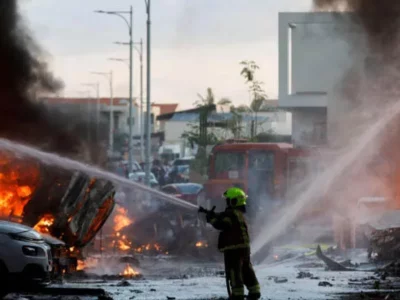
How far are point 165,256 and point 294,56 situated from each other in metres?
28.3

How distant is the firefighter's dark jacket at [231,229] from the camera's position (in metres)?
12.6

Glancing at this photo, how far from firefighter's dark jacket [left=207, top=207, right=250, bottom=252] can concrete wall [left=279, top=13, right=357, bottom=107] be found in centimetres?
3424

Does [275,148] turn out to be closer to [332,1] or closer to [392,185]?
[332,1]

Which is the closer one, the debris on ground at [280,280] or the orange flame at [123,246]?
the debris on ground at [280,280]

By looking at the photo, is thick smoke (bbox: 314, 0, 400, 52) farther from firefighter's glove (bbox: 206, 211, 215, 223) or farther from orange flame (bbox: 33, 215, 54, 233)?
firefighter's glove (bbox: 206, 211, 215, 223)

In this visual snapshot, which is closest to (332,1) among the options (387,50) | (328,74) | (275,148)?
(387,50)

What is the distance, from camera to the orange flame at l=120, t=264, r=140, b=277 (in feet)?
58.8

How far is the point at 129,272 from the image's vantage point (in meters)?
18.4

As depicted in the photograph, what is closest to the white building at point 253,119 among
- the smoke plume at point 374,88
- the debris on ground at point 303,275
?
the smoke plume at point 374,88

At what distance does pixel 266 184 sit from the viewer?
27.5 m

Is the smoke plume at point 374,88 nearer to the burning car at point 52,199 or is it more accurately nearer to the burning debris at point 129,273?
the burning debris at point 129,273

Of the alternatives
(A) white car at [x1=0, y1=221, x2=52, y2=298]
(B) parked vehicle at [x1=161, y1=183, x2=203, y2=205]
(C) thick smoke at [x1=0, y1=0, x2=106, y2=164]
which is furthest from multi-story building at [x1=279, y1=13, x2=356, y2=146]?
(A) white car at [x1=0, y1=221, x2=52, y2=298]

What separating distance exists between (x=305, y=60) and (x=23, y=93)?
1074 inches

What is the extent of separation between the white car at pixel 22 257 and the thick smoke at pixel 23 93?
7492mm
